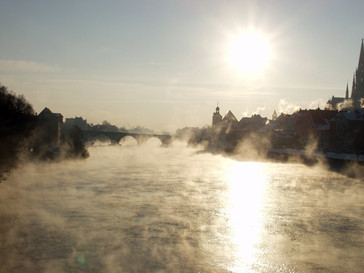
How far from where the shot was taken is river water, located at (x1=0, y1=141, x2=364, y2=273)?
635 inches

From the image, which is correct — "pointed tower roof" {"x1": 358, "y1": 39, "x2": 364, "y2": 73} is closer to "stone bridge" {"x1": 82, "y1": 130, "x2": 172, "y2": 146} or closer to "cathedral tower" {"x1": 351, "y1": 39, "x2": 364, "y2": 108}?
"cathedral tower" {"x1": 351, "y1": 39, "x2": 364, "y2": 108}

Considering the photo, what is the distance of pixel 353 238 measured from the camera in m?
20.1

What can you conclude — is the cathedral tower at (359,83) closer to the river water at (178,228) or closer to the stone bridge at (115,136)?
the stone bridge at (115,136)

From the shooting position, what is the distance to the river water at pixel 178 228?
1614 centimetres

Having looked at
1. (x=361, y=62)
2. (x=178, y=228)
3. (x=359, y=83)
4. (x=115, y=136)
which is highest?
(x=361, y=62)

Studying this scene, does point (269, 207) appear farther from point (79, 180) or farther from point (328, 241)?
point (79, 180)

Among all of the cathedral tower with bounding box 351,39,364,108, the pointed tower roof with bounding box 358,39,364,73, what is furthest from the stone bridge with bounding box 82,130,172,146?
the pointed tower roof with bounding box 358,39,364,73

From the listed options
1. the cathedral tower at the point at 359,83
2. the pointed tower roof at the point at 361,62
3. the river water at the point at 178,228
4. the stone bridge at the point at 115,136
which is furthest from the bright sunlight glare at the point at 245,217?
the pointed tower roof at the point at 361,62

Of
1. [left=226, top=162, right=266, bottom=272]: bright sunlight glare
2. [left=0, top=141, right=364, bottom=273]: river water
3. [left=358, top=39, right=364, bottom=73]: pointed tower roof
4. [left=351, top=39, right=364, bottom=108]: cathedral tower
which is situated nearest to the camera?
[left=0, top=141, right=364, bottom=273]: river water

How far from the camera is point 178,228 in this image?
21.7m

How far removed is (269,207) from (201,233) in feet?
33.1

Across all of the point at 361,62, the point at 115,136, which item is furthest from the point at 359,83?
the point at 115,136

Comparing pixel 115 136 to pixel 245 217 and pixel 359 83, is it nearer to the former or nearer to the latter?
pixel 359 83

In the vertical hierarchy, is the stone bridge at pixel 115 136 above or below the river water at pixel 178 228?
above
